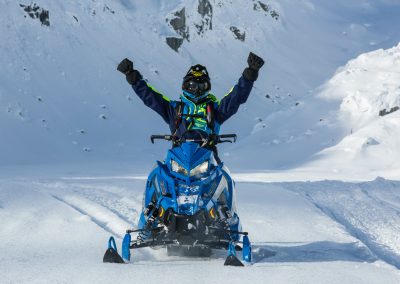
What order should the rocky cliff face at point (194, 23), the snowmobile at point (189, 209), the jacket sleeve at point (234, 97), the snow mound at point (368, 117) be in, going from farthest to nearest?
the rocky cliff face at point (194, 23), the snow mound at point (368, 117), the jacket sleeve at point (234, 97), the snowmobile at point (189, 209)

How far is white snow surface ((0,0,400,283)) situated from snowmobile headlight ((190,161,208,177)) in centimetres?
78

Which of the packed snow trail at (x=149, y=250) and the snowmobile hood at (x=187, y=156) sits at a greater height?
the snowmobile hood at (x=187, y=156)

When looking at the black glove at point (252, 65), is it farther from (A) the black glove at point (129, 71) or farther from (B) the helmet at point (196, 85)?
(A) the black glove at point (129, 71)

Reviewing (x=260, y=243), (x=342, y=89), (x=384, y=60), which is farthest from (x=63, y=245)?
(x=384, y=60)

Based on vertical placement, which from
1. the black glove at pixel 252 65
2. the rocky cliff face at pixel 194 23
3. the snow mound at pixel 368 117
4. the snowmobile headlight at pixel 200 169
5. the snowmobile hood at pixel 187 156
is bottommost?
the snowmobile headlight at pixel 200 169

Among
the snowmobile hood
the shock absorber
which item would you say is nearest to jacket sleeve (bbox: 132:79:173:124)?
the snowmobile hood

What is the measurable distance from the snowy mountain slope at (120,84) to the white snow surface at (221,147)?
0.11 metres

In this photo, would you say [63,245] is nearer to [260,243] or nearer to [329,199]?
[260,243]

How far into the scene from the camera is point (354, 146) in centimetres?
2595

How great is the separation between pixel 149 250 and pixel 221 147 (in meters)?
26.5

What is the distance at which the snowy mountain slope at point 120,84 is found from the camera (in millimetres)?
26859

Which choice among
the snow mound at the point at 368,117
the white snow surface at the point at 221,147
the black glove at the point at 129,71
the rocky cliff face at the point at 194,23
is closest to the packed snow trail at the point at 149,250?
the white snow surface at the point at 221,147

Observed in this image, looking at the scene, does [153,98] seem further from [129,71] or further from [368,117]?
[368,117]

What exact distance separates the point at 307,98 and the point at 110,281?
34383mm
